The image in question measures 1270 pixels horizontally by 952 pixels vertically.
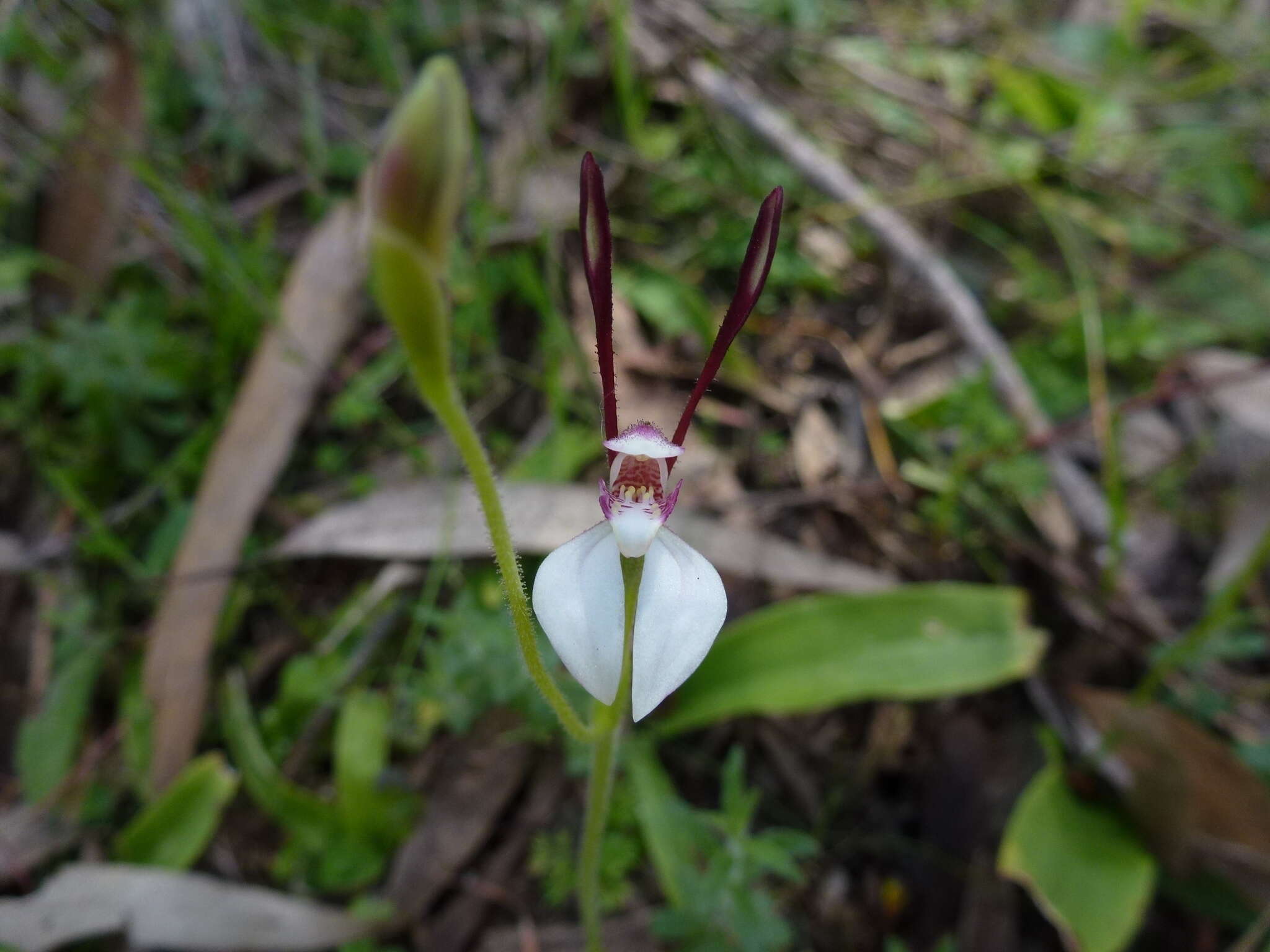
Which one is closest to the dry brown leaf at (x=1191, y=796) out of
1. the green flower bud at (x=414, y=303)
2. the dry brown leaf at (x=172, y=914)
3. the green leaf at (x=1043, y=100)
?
the dry brown leaf at (x=172, y=914)

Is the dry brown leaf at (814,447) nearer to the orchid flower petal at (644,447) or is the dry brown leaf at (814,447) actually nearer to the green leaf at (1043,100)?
the orchid flower petal at (644,447)

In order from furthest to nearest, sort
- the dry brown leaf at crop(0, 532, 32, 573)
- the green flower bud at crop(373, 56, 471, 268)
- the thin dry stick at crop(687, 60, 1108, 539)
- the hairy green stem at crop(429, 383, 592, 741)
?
the thin dry stick at crop(687, 60, 1108, 539)
the dry brown leaf at crop(0, 532, 32, 573)
the hairy green stem at crop(429, 383, 592, 741)
the green flower bud at crop(373, 56, 471, 268)

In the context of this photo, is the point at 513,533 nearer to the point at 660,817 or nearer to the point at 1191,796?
the point at 660,817

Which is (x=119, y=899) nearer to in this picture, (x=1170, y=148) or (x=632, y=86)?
(x=632, y=86)

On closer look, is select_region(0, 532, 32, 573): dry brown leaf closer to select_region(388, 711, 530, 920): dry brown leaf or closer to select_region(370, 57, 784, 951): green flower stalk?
select_region(388, 711, 530, 920): dry brown leaf

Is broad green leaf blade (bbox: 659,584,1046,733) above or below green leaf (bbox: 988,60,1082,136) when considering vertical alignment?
below

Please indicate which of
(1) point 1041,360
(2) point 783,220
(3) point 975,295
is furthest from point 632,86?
(1) point 1041,360

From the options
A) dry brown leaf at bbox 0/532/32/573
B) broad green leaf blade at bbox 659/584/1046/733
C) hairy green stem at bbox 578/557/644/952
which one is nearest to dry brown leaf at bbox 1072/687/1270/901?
broad green leaf blade at bbox 659/584/1046/733
